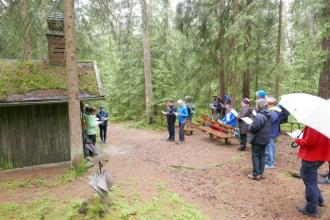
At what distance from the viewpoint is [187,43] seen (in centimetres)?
1703

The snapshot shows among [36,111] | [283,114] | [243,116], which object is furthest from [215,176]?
[36,111]

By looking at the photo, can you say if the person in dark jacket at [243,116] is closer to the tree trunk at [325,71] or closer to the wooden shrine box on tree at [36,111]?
the tree trunk at [325,71]

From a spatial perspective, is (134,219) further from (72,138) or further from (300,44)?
(300,44)

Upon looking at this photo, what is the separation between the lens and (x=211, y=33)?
15.0 meters

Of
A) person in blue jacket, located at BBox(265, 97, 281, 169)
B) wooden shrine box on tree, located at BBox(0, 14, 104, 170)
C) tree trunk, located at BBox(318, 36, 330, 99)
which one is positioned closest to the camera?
person in blue jacket, located at BBox(265, 97, 281, 169)

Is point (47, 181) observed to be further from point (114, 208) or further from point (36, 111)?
point (114, 208)

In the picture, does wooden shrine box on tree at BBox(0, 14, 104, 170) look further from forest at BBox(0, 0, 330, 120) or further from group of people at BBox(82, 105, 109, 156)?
forest at BBox(0, 0, 330, 120)

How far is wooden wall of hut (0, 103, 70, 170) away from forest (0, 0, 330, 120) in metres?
2.18

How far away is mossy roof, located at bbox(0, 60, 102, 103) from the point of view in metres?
9.37

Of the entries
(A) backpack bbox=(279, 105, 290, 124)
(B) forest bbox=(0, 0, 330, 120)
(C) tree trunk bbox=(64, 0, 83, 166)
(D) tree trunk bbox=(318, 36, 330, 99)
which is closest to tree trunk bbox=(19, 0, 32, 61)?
(B) forest bbox=(0, 0, 330, 120)

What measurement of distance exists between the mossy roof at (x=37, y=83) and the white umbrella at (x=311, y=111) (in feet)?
20.5

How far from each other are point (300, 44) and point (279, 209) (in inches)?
740

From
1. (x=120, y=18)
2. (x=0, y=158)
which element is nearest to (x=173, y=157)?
(x=120, y=18)

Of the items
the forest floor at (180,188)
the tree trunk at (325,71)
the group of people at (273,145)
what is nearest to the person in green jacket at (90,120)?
the forest floor at (180,188)
